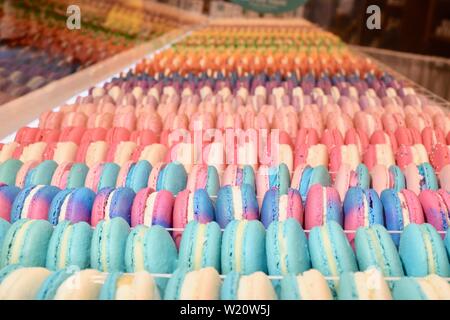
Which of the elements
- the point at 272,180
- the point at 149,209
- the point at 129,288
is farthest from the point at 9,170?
the point at 129,288

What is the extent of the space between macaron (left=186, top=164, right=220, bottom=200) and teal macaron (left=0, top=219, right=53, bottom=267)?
1.46 feet

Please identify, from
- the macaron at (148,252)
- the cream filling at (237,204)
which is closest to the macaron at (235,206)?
the cream filling at (237,204)

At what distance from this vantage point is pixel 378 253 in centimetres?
110

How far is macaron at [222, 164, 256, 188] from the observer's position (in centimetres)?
154

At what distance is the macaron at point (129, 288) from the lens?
2.88 feet

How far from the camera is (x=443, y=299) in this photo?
2.89 feet

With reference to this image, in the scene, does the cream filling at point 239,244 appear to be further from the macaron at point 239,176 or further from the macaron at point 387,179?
the macaron at point 387,179

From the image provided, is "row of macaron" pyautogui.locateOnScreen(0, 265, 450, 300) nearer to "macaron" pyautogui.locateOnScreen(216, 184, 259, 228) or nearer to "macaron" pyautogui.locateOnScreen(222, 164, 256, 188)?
"macaron" pyautogui.locateOnScreen(216, 184, 259, 228)

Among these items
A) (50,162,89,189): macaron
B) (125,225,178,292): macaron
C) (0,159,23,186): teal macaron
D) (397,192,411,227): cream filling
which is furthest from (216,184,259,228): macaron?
(0,159,23,186): teal macaron

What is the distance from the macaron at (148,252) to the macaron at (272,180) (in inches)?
17.2

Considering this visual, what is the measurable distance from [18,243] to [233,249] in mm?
428

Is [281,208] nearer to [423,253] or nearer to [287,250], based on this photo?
[287,250]

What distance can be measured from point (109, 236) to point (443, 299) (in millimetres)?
630
